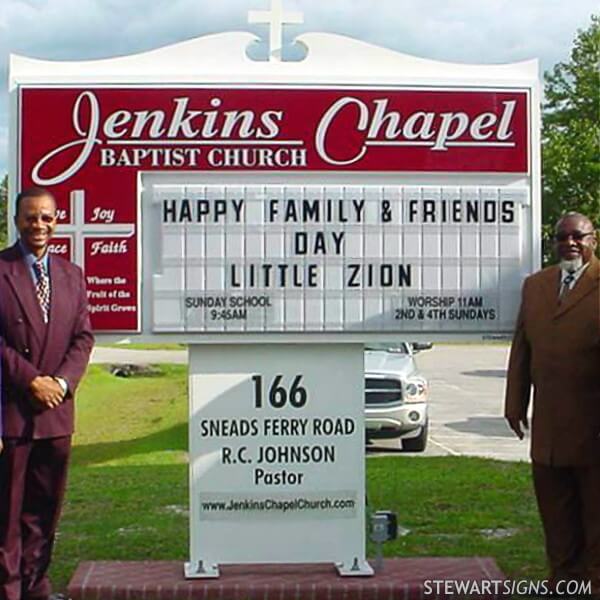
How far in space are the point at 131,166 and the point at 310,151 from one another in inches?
43.7

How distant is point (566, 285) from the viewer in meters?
7.13

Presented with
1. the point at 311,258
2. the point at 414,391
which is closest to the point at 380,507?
the point at 311,258

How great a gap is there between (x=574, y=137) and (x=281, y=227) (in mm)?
36422

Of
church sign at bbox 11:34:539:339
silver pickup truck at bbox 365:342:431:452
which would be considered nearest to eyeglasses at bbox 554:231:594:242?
church sign at bbox 11:34:539:339

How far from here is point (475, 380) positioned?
29406 millimetres

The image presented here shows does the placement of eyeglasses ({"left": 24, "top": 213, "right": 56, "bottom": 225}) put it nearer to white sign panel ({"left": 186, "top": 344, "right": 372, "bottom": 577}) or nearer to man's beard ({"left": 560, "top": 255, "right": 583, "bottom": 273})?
white sign panel ({"left": 186, "top": 344, "right": 372, "bottom": 577})

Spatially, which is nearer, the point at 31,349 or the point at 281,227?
the point at 31,349

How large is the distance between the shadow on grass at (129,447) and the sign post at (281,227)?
7.60 metres

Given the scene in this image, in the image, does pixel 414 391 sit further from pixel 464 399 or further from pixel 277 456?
pixel 464 399

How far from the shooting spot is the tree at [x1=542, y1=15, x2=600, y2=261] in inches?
1614

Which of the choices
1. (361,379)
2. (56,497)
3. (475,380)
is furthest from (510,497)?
(475,380)

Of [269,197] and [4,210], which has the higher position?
[4,210]

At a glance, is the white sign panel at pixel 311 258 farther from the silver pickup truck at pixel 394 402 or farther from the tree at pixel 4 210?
the silver pickup truck at pixel 394 402

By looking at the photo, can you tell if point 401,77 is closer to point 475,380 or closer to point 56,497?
point 56,497
